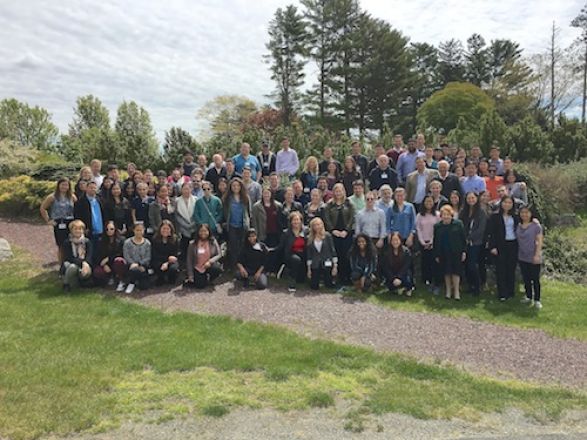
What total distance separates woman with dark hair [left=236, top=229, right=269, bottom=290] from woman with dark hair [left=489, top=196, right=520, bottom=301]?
4.05 metres

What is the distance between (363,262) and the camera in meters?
8.95

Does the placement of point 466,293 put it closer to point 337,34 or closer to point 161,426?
point 161,426

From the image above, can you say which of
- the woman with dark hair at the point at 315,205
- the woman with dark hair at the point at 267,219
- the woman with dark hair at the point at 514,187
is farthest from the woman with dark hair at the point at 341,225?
the woman with dark hair at the point at 514,187

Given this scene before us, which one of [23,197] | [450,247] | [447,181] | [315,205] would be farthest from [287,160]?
[23,197]

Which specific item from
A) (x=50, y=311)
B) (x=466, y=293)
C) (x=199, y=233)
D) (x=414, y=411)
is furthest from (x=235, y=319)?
(x=466, y=293)

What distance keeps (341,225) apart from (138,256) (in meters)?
3.67

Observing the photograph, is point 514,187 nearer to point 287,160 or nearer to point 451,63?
point 287,160

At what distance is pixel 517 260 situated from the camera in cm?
874

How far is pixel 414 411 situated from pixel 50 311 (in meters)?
5.54

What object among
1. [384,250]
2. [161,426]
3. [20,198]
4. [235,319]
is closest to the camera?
[161,426]

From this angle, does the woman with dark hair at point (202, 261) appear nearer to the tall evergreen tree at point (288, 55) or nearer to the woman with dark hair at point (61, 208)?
the woman with dark hair at point (61, 208)

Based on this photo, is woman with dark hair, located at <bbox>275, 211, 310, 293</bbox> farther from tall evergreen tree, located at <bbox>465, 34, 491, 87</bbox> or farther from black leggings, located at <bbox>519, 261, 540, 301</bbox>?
tall evergreen tree, located at <bbox>465, 34, 491, 87</bbox>

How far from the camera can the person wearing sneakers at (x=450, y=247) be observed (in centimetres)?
856

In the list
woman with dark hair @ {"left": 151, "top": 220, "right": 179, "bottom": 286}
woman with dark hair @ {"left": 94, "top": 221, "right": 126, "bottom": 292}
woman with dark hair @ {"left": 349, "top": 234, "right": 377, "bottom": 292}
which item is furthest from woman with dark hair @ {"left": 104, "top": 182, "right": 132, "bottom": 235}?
woman with dark hair @ {"left": 349, "top": 234, "right": 377, "bottom": 292}
